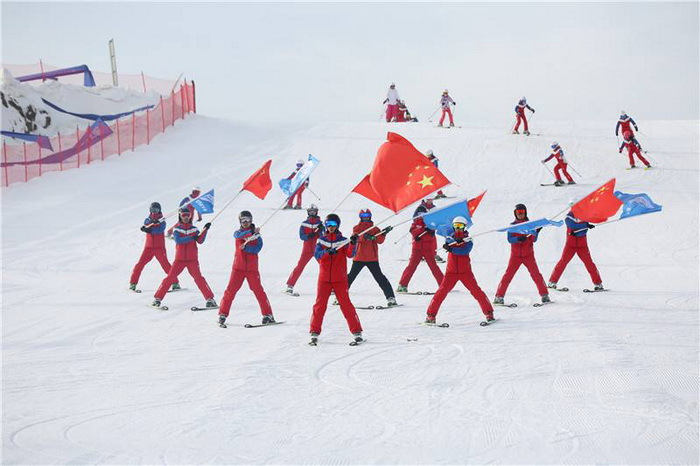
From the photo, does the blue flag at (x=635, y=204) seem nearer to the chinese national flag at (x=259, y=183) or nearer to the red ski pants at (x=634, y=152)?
the chinese national flag at (x=259, y=183)

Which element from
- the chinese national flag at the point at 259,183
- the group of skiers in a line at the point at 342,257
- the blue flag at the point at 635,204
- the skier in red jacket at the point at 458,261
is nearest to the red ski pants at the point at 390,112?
the group of skiers in a line at the point at 342,257

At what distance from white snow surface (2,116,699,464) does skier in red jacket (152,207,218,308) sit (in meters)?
0.41

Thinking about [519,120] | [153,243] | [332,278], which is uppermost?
[519,120]

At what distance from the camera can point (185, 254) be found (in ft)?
45.3

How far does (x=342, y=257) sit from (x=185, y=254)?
3.88m

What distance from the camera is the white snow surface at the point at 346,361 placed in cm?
730

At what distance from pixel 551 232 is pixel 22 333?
12.9 meters

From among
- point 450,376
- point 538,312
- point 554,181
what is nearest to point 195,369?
point 450,376

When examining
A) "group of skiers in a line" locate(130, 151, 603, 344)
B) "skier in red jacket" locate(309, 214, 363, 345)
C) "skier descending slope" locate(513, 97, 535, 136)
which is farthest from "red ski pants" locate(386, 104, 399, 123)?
"skier in red jacket" locate(309, 214, 363, 345)

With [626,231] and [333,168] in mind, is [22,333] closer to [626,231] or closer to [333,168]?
[626,231]

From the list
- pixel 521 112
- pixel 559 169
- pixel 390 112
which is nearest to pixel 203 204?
pixel 559 169

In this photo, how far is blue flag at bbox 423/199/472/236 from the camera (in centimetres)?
1198

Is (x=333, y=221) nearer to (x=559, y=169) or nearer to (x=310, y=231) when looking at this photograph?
(x=310, y=231)

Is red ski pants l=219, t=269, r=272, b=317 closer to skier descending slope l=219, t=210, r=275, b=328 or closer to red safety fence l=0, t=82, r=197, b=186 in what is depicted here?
skier descending slope l=219, t=210, r=275, b=328
